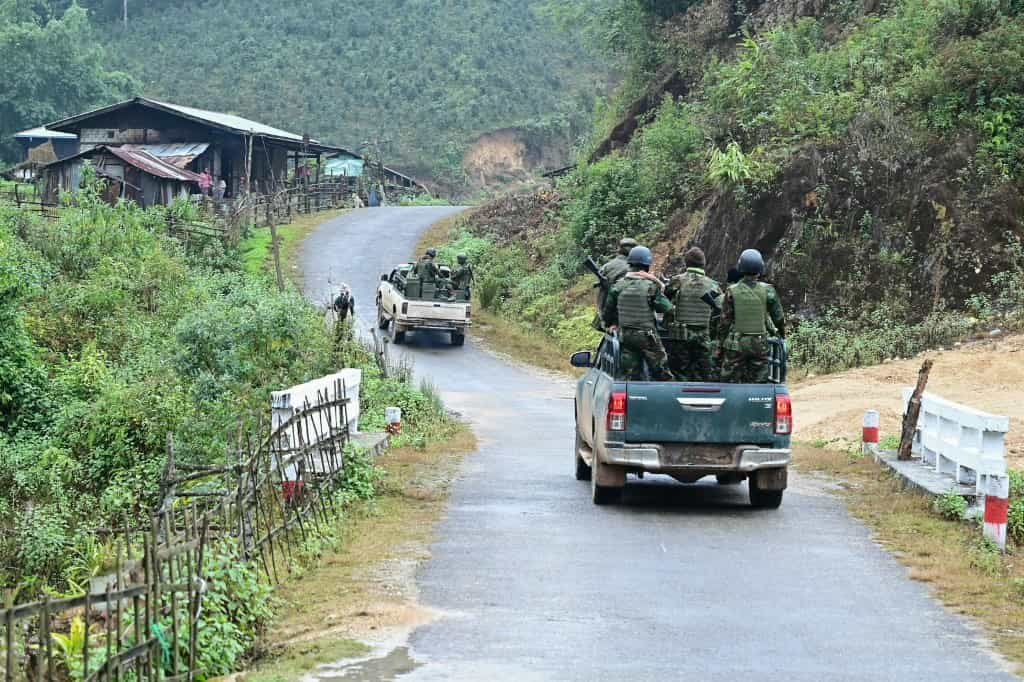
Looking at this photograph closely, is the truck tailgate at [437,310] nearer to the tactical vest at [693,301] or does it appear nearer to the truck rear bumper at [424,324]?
the truck rear bumper at [424,324]

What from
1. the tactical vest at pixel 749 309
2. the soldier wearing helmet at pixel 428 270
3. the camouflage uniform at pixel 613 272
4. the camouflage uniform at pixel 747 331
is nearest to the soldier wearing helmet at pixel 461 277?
the soldier wearing helmet at pixel 428 270

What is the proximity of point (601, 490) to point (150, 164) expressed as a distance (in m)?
41.6

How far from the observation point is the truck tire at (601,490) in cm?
1455

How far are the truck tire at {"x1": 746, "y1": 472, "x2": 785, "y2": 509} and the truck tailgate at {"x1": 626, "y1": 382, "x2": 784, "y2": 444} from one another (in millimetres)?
720

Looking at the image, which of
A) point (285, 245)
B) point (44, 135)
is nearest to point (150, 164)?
point (285, 245)

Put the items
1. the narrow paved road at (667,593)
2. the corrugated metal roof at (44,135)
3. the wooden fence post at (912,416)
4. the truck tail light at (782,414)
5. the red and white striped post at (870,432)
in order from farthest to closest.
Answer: the corrugated metal roof at (44,135), the red and white striped post at (870,432), the wooden fence post at (912,416), the truck tail light at (782,414), the narrow paved road at (667,593)

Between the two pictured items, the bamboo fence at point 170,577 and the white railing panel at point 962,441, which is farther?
the white railing panel at point 962,441

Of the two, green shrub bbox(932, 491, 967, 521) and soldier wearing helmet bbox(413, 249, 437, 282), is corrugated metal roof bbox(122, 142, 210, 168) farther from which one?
green shrub bbox(932, 491, 967, 521)

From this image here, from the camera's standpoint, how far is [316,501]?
13.8 m

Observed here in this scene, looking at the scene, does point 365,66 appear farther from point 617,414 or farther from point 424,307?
point 617,414

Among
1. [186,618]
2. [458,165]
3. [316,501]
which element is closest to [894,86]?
[316,501]

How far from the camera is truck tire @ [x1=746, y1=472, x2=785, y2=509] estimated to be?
14.5 metres

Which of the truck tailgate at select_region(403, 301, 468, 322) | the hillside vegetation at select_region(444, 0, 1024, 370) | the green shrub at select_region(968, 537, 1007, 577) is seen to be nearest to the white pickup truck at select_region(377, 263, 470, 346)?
the truck tailgate at select_region(403, 301, 468, 322)

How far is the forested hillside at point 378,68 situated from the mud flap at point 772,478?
7471cm
